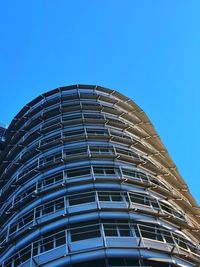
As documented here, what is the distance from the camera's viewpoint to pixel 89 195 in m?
29.8

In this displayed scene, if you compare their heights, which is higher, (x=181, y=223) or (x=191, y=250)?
(x=181, y=223)

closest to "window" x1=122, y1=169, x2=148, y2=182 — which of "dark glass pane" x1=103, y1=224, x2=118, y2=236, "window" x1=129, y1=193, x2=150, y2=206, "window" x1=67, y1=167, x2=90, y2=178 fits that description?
"window" x1=129, y1=193, x2=150, y2=206

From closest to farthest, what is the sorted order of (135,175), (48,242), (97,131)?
1. (48,242)
2. (135,175)
3. (97,131)

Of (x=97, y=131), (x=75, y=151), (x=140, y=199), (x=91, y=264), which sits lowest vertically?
(x=91, y=264)

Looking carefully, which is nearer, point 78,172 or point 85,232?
point 85,232

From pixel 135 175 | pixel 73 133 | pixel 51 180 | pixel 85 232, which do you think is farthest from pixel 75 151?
pixel 85 232

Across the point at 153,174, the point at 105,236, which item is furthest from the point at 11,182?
the point at 105,236

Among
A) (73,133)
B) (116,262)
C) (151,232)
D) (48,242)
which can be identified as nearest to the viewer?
(116,262)

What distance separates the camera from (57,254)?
24.9m

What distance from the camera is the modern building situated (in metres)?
25.3

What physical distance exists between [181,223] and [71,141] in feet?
37.9

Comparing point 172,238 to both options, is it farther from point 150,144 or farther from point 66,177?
point 150,144

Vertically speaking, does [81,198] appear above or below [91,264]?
above

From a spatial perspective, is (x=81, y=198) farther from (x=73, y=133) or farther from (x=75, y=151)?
(x=73, y=133)
